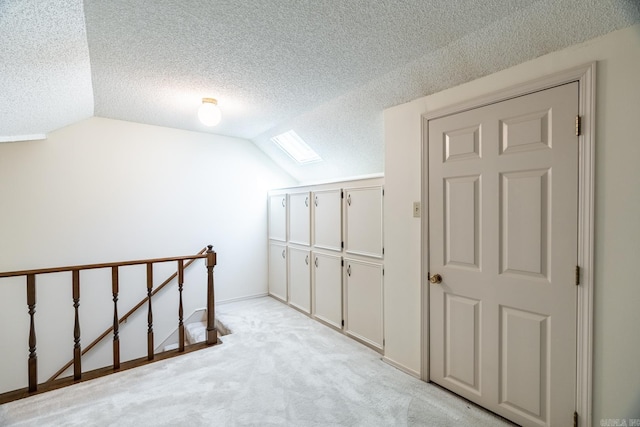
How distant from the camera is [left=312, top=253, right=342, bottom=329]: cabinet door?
3.07m

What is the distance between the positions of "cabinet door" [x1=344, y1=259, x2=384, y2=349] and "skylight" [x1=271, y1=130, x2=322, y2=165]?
179cm

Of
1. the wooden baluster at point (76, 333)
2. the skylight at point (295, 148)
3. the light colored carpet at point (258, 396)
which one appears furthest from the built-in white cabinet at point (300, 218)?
the wooden baluster at point (76, 333)

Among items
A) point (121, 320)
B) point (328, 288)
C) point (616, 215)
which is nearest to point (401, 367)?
point (328, 288)

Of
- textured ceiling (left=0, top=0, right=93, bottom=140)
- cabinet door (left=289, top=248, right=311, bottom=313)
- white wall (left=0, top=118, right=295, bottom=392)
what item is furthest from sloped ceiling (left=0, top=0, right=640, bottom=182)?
cabinet door (left=289, top=248, right=311, bottom=313)

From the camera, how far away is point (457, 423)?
1.72m

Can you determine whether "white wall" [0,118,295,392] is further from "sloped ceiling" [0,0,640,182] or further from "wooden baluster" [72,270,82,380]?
"wooden baluster" [72,270,82,380]

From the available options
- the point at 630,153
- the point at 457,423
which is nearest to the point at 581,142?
the point at 630,153

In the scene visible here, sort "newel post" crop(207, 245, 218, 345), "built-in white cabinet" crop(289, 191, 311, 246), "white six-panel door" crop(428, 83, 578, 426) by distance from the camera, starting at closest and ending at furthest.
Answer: "white six-panel door" crop(428, 83, 578, 426) → "newel post" crop(207, 245, 218, 345) → "built-in white cabinet" crop(289, 191, 311, 246)

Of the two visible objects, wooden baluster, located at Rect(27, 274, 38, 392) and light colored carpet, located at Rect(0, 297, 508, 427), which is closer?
light colored carpet, located at Rect(0, 297, 508, 427)

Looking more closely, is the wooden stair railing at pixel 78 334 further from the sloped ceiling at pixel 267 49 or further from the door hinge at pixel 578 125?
the door hinge at pixel 578 125

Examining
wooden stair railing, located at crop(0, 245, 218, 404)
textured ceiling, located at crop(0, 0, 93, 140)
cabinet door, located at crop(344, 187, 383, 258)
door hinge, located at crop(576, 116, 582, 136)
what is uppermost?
textured ceiling, located at crop(0, 0, 93, 140)

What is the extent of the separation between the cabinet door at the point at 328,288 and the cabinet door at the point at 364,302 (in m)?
0.12

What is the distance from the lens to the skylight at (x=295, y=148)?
4039mm

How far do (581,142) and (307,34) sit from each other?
1620mm
